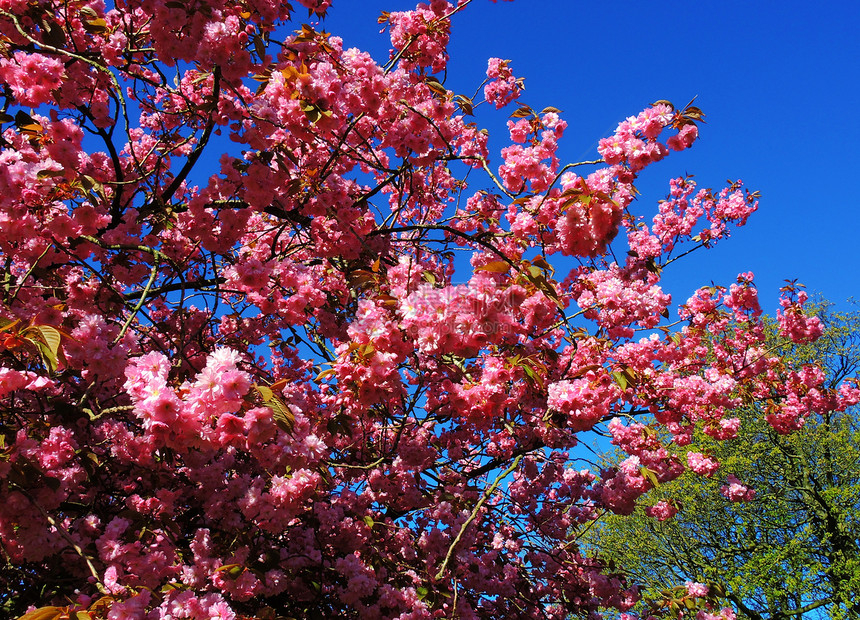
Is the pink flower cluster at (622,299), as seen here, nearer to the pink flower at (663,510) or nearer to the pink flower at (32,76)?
the pink flower at (663,510)

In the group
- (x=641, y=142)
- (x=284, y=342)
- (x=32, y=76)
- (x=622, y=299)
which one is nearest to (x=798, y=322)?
(x=622, y=299)

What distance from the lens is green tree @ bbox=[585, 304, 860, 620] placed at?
12828 mm

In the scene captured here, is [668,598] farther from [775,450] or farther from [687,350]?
[775,450]

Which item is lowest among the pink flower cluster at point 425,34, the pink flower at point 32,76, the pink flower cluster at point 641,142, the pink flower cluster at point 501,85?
the pink flower at point 32,76

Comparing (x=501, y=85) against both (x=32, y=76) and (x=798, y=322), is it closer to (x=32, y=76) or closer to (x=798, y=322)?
(x=32, y=76)

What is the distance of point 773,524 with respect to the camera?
14062 mm

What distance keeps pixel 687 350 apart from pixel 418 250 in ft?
12.4

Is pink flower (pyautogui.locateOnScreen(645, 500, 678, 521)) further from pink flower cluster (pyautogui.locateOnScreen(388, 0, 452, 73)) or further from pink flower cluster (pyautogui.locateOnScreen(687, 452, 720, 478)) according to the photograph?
pink flower cluster (pyautogui.locateOnScreen(388, 0, 452, 73))

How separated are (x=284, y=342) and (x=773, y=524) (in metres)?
14.7

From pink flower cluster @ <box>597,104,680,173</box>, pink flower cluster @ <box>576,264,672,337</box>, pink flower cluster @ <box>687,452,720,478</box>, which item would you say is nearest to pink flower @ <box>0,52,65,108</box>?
pink flower cluster @ <box>597,104,680,173</box>

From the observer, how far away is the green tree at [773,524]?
12828 mm

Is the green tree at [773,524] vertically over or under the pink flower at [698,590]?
over

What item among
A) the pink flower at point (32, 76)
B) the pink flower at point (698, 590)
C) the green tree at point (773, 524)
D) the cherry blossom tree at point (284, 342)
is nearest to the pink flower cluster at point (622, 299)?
the cherry blossom tree at point (284, 342)

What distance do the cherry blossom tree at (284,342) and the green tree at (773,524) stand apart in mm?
9690
